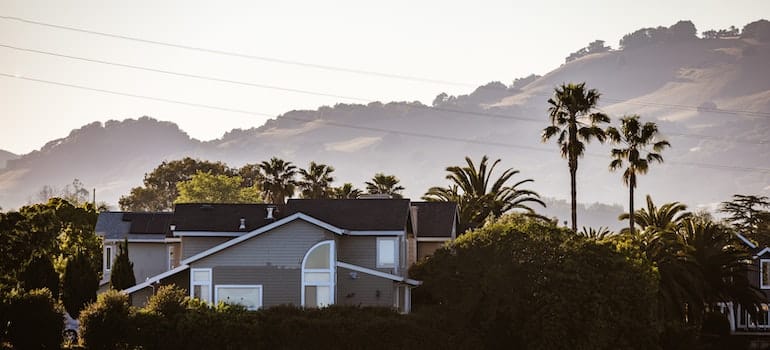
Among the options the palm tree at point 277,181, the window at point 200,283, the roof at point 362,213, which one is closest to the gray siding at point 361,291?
the roof at point 362,213

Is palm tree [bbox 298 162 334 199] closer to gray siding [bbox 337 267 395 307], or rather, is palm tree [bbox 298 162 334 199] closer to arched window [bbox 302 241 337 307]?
gray siding [bbox 337 267 395 307]

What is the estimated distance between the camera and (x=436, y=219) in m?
76.1

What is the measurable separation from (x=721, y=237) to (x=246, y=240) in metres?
33.0

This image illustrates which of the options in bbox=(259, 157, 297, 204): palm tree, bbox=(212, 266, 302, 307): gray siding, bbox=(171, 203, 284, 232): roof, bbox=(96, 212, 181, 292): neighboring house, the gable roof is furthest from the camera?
bbox=(259, 157, 297, 204): palm tree

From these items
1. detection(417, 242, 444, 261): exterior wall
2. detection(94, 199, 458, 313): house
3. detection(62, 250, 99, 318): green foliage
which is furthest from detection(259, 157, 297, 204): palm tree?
detection(94, 199, 458, 313): house

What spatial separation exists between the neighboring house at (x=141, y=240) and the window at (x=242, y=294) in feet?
64.2

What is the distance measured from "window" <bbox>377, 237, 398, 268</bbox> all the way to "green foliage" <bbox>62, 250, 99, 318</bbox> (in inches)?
731

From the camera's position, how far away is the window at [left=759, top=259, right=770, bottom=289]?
9931cm

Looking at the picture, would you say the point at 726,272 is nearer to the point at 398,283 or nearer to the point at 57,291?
the point at 398,283

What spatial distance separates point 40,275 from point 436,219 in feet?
78.6

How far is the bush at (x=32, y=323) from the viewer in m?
56.2

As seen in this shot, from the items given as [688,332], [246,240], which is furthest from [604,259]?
[246,240]

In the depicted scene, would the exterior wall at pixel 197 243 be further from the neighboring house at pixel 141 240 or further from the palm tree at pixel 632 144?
the palm tree at pixel 632 144

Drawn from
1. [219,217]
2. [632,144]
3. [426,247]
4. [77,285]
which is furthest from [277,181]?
[219,217]
